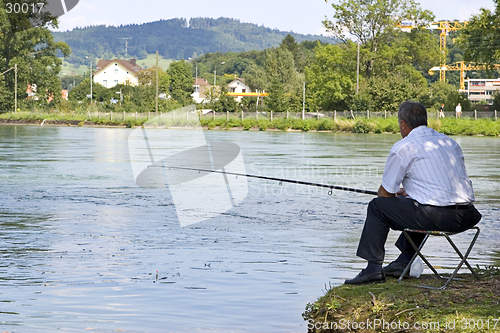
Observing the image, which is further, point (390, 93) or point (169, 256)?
point (390, 93)

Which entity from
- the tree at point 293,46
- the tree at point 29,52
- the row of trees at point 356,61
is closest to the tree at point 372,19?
the row of trees at point 356,61

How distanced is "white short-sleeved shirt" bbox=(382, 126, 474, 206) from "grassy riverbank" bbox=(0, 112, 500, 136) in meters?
37.3

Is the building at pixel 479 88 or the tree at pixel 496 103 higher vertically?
the building at pixel 479 88

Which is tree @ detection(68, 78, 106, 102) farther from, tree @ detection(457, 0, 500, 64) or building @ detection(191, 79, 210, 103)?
tree @ detection(457, 0, 500, 64)

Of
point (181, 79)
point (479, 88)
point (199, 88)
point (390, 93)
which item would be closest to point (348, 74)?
point (390, 93)

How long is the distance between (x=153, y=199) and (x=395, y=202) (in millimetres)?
8440

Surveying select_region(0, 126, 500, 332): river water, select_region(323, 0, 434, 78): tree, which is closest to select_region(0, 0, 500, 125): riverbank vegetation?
select_region(323, 0, 434, 78): tree

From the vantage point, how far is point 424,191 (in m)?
5.18

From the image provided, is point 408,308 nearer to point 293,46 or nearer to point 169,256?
point 169,256

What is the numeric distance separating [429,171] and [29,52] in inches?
3404

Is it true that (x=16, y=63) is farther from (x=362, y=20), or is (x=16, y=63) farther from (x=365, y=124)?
(x=365, y=124)

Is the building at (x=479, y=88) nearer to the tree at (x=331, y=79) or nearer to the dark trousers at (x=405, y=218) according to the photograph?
the tree at (x=331, y=79)

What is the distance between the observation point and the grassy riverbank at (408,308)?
4285 millimetres

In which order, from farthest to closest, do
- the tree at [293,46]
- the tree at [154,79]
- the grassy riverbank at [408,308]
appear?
the tree at [293,46], the tree at [154,79], the grassy riverbank at [408,308]
